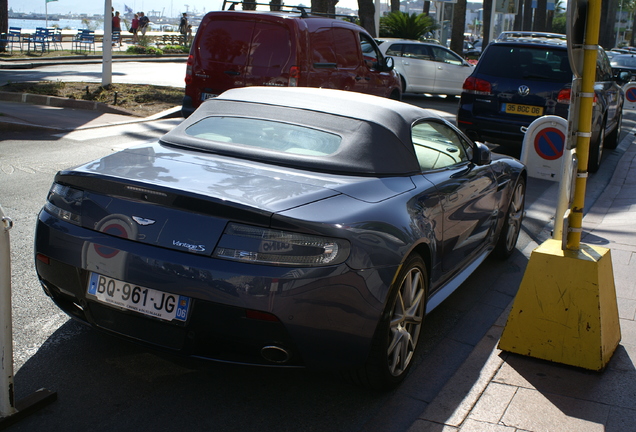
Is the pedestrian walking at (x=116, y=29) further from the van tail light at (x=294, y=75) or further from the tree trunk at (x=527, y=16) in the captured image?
the tree trunk at (x=527, y=16)

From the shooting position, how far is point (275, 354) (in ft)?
10.5

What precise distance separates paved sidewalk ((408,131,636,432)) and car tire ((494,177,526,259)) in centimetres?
132

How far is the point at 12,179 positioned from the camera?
25.1 feet

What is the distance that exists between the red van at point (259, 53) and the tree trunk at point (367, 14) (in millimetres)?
15774

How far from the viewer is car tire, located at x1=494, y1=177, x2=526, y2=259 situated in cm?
598

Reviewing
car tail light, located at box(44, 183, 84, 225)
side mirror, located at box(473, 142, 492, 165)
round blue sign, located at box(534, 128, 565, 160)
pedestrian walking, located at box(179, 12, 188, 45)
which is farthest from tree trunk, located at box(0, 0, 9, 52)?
car tail light, located at box(44, 183, 84, 225)

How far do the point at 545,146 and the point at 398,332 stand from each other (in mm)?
5859

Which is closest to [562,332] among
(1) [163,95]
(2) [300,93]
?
(2) [300,93]

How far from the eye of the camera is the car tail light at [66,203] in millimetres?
3453

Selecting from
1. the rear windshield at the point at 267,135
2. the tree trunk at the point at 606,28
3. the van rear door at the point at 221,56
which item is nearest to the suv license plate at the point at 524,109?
Answer: the van rear door at the point at 221,56

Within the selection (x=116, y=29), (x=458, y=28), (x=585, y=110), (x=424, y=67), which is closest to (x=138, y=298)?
(x=585, y=110)

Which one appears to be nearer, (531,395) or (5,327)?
(5,327)

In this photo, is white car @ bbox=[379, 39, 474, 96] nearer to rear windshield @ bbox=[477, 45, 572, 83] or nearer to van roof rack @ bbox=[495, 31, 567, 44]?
van roof rack @ bbox=[495, 31, 567, 44]

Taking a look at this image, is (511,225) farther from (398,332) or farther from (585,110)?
(398,332)
